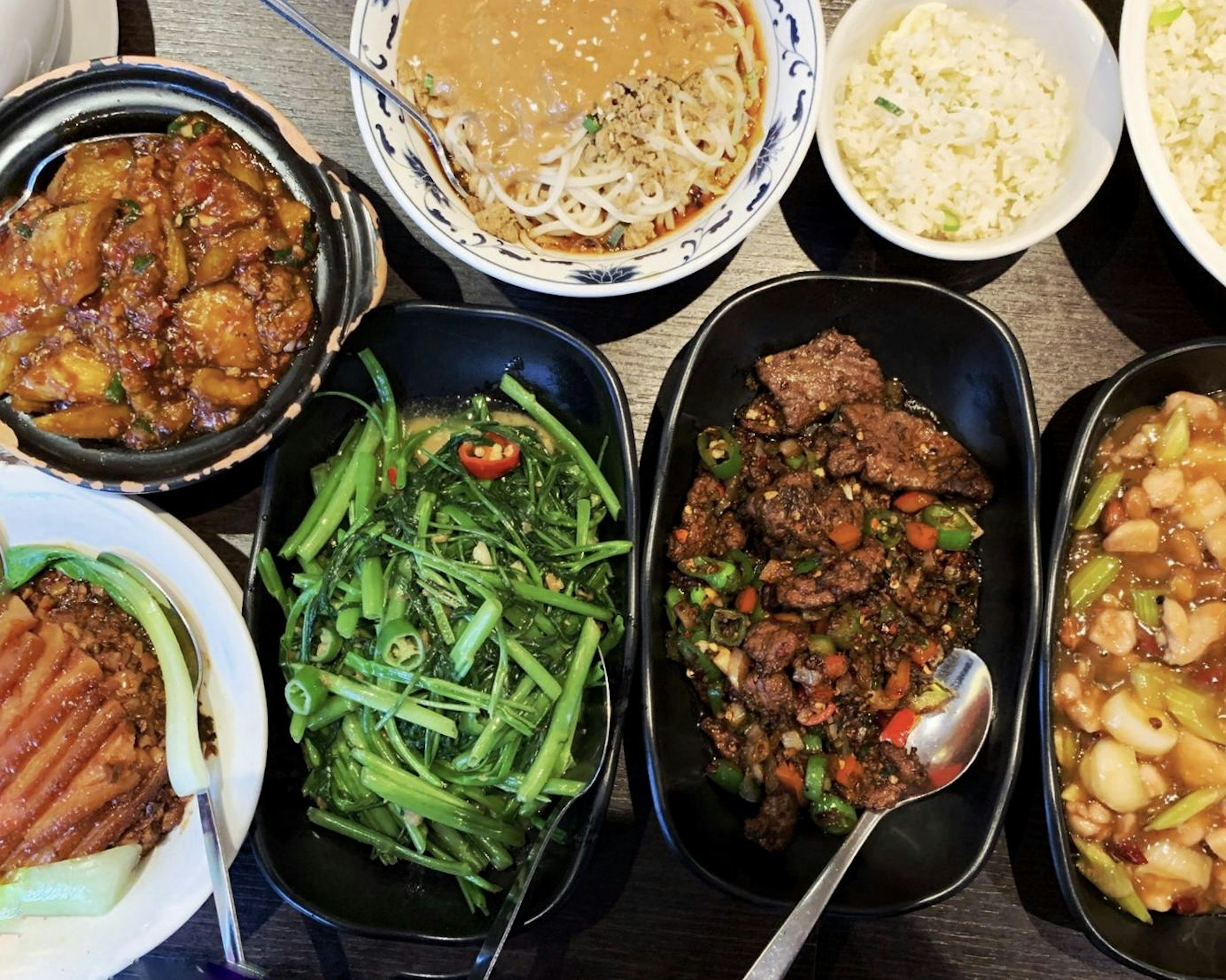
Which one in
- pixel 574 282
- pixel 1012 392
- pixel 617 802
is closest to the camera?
pixel 574 282

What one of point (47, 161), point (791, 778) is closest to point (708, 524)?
point (791, 778)

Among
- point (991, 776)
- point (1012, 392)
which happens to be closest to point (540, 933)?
point (991, 776)

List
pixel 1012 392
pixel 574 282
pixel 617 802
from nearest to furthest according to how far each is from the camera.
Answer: pixel 574 282 < pixel 1012 392 < pixel 617 802

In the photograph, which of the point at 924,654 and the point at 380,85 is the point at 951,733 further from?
the point at 380,85

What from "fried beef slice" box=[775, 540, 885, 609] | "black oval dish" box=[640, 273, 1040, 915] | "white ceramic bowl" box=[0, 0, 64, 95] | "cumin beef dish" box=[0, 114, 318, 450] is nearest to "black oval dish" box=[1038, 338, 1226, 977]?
"black oval dish" box=[640, 273, 1040, 915]

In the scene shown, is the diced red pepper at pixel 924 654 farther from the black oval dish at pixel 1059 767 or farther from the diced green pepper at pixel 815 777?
the diced green pepper at pixel 815 777

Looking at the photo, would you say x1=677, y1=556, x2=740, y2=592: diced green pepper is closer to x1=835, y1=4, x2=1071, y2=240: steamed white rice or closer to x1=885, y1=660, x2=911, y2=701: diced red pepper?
x1=885, y1=660, x2=911, y2=701: diced red pepper

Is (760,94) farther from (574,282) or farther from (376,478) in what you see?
(376,478)
